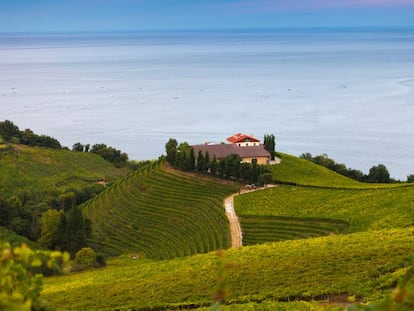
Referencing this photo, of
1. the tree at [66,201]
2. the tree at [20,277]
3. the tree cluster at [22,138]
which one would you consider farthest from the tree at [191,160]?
the tree at [20,277]

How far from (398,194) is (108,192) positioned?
28.4 m

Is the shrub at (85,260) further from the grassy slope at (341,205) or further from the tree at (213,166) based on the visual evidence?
the tree at (213,166)

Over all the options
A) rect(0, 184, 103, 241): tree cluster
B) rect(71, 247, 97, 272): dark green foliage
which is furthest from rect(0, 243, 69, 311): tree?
rect(0, 184, 103, 241): tree cluster

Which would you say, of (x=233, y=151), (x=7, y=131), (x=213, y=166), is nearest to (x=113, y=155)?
(x=7, y=131)

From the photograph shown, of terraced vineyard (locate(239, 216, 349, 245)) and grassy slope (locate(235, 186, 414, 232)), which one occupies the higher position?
grassy slope (locate(235, 186, 414, 232))

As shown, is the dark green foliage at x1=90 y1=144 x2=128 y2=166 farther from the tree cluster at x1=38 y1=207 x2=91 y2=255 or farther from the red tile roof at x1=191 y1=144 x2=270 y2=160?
the tree cluster at x1=38 y1=207 x2=91 y2=255

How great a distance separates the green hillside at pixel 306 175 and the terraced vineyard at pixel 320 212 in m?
3.41

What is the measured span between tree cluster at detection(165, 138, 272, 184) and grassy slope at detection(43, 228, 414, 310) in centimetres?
2070

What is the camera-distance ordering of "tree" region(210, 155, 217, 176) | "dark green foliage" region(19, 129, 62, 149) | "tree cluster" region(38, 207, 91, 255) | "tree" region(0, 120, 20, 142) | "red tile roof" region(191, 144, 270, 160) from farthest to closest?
"dark green foliage" region(19, 129, 62, 149), "tree" region(0, 120, 20, 142), "red tile roof" region(191, 144, 270, 160), "tree" region(210, 155, 217, 176), "tree cluster" region(38, 207, 91, 255)

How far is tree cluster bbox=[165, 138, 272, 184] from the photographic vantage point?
157 ft

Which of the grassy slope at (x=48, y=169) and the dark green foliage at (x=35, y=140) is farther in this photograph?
the dark green foliage at (x=35, y=140)

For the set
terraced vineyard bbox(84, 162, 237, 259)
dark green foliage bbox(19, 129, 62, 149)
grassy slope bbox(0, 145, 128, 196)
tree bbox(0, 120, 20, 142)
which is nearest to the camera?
terraced vineyard bbox(84, 162, 237, 259)

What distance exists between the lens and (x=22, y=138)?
282 ft

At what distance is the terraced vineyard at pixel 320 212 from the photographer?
1417 inches
